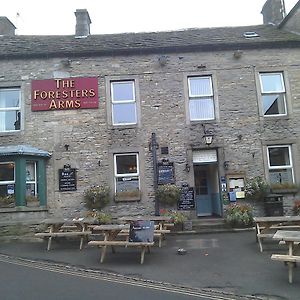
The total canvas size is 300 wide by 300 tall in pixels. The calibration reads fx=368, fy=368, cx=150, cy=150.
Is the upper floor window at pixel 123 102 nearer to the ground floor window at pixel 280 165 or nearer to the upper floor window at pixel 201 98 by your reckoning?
the upper floor window at pixel 201 98

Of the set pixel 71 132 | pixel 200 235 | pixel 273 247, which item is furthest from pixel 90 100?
pixel 273 247

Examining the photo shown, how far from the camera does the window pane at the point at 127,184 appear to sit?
13.6 m

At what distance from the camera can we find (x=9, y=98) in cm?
1416

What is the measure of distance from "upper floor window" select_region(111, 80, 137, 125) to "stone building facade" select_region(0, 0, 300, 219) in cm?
4

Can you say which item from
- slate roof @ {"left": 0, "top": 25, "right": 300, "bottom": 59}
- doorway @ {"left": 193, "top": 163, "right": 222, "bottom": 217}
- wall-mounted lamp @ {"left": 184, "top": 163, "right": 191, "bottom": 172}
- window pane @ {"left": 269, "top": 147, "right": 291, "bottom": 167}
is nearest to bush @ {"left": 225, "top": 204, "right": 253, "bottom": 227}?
doorway @ {"left": 193, "top": 163, "right": 222, "bottom": 217}

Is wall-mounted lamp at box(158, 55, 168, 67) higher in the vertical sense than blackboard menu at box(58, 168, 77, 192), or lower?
higher

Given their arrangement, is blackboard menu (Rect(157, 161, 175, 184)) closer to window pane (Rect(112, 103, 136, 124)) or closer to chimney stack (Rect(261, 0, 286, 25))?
window pane (Rect(112, 103, 136, 124))

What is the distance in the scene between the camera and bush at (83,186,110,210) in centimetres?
1305

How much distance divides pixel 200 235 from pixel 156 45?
7.40 metres

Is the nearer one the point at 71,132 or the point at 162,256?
the point at 162,256

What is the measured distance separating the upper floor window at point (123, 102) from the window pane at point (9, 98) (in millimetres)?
3684

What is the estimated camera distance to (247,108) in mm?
13945

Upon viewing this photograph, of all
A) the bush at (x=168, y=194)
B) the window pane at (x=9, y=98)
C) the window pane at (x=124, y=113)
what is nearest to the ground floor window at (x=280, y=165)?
the bush at (x=168, y=194)

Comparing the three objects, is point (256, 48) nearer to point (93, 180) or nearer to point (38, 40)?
point (93, 180)
